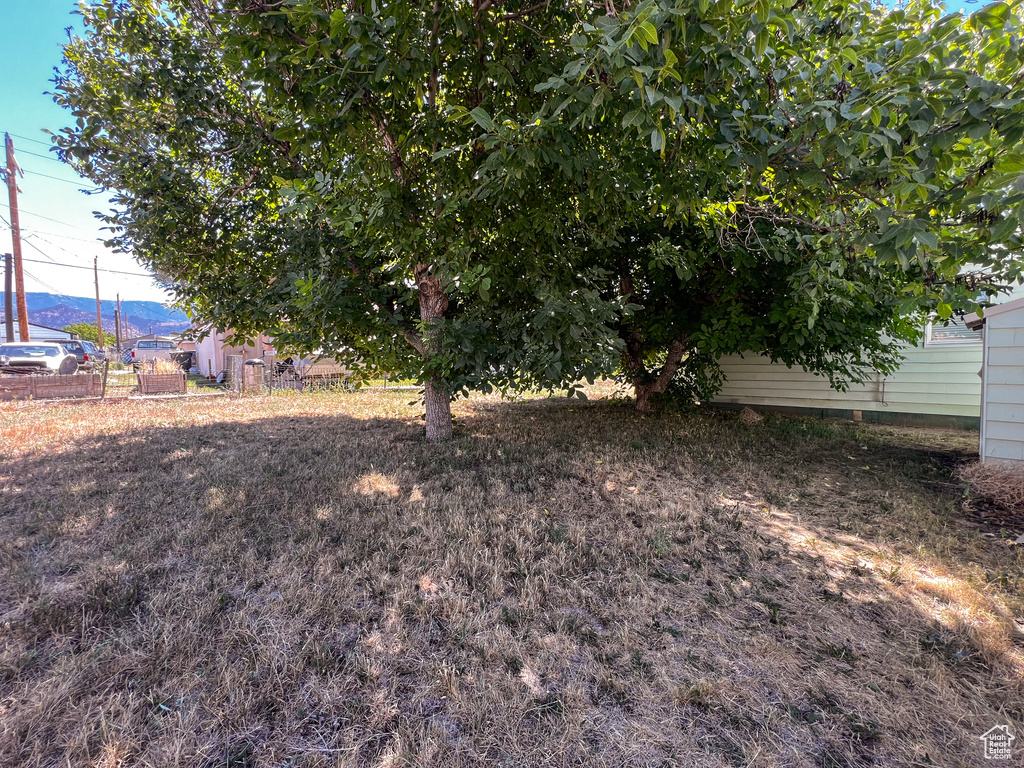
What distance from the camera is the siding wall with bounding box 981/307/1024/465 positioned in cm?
443

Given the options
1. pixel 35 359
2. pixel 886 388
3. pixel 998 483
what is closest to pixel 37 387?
pixel 35 359

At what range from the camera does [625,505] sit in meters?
3.93

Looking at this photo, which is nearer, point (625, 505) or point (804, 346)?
point (625, 505)

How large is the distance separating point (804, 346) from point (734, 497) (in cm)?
317

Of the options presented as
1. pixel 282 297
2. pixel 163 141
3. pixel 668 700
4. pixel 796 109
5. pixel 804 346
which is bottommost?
pixel 668 700

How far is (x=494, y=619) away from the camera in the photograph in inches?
90.8

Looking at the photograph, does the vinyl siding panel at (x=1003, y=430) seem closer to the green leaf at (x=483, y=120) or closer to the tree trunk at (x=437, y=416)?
the green leaf at (x=483, y=120)

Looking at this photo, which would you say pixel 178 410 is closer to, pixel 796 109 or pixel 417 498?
pixel 417 498

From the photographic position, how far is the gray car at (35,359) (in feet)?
42.3

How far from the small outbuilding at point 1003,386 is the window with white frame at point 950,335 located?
9.78 ft

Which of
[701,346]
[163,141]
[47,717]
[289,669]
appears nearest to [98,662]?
[47,717]

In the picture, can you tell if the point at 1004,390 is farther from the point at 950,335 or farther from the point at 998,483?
the point at 950,335

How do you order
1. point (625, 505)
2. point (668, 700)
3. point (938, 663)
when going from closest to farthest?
point (668, 700) → point (938, 663) → point (625, 505)

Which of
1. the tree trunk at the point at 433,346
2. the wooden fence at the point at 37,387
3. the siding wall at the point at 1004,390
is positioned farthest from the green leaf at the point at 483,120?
the wooden fence at the point at 37,387
